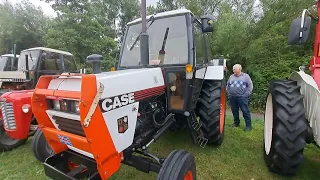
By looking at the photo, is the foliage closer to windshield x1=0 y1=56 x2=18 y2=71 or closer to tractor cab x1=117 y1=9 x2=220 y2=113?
windshield x1=0 y1=56 x2=18 y2=71

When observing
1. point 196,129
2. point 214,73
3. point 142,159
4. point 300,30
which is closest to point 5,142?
point 142,159

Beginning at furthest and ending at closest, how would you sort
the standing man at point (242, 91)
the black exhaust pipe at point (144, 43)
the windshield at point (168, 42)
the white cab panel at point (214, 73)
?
the standing man at point (242, 91) < the white cab panel at point (214, 73) < the windshield at point (168, 42) < the black exhaust pipe at point (144, 43)

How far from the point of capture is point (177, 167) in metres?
1.93

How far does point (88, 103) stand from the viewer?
1.49 m

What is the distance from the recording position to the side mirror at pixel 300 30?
2.29 meters

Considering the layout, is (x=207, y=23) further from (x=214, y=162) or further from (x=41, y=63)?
(x=41, y=63)

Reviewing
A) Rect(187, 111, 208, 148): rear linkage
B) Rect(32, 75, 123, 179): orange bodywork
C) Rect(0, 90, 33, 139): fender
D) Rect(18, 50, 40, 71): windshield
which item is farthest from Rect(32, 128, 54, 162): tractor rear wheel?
Rect(18, 50, 40, 71): windshield

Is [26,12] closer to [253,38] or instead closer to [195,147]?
[253,38]

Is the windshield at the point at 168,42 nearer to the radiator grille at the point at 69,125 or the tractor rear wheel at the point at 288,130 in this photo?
the tractor rear wheel at the point at 288,130

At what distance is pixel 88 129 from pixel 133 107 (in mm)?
514

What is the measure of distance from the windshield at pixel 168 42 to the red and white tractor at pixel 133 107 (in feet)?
0.04

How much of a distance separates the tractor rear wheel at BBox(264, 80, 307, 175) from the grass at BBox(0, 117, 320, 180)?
1.54ft

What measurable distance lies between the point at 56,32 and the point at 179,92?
11616 millimetres

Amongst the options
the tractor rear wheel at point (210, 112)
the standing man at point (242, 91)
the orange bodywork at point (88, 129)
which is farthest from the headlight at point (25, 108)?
the standing man at point (242, 91)
